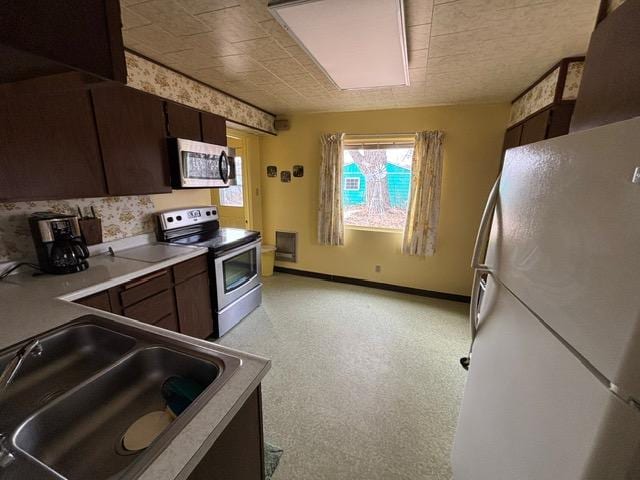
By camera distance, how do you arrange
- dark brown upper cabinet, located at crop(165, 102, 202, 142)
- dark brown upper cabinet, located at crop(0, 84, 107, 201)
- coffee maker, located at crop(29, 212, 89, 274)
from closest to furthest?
dark brown upper cabinet, located at crop(0, 84, 107, 201) < coffee maker, located at crop(29, 212, 89, 274) < dark brown upper cabinet, located at crop(165, 102, 202, 142)

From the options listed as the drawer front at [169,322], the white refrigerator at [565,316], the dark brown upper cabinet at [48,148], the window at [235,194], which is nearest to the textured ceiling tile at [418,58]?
the white refrigerator at [565,316]

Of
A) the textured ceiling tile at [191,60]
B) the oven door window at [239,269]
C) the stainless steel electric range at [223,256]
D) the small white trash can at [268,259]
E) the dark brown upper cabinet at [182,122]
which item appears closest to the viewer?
the textured ceiling tile at [191,60]

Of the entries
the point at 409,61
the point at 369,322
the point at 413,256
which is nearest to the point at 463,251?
the point at 413,256

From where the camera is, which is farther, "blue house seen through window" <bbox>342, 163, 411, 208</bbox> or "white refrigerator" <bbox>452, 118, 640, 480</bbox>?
"blue house seen through window" <bbox>342, 163, 411, 208</bbox>

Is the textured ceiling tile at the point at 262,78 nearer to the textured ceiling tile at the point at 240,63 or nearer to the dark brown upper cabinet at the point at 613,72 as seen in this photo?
the textured ceiling tile at the point at 240,63

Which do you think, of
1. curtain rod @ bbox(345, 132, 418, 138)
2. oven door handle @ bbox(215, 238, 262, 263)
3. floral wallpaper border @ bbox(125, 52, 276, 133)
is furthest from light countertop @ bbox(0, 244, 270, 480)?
curtain rod @ bbox(345, 132, 418, 138)

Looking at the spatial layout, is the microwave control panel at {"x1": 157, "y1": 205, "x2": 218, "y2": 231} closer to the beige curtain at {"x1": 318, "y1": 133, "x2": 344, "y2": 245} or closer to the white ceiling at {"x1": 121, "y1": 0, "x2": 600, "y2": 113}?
the white ceiling at {"x1": 121, "y1": 0, "x2": 600, "y2": 113}

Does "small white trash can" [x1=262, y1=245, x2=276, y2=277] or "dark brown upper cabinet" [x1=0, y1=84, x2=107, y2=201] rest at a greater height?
"dark brown upper cabinet" [x1=0, y1=84, x2=107, y2=201]

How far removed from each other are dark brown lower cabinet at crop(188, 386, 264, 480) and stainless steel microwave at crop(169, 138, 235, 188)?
1961 mm

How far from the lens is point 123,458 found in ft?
2.20

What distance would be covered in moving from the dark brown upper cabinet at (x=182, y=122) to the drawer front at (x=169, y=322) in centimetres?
147

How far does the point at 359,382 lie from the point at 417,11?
2.43 meters

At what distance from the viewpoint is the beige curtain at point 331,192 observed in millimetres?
3521

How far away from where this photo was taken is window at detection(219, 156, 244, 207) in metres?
4.07
